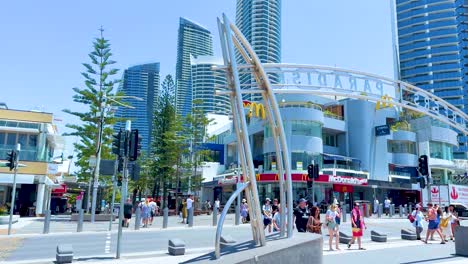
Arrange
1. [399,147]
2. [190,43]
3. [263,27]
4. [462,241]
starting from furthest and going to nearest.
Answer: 1. [190,43]
2. [263,27]
3. [399,147]
4. [462,241]

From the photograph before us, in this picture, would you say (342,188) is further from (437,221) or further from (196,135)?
(437,221)

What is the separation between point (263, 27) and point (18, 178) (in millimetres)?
86635

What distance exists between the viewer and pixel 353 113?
49781 mm

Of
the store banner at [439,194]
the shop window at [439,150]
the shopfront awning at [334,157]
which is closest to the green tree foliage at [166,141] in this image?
the shopfront awning at [334,157]

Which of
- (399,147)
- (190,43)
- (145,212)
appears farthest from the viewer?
(190,43)

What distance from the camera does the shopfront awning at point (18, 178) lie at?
3182 centimetres

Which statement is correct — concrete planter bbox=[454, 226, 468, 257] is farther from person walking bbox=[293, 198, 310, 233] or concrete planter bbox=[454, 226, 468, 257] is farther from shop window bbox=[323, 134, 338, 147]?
shop window bbox=[323, 134, 338, 147]

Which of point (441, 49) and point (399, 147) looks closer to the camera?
point (399, 147)

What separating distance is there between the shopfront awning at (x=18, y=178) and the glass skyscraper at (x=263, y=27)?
253 ft

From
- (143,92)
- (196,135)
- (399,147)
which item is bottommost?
(196,135)

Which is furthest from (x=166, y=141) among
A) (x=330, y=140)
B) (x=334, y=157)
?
(x=330, y=140)

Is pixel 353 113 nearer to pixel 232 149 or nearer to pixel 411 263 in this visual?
pixel 232 149

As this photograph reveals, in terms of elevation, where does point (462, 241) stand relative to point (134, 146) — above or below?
below

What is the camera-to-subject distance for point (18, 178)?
32.1m
